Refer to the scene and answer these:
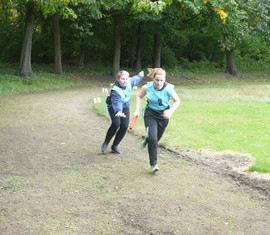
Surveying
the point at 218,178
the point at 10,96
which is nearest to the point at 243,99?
the point at 10,96

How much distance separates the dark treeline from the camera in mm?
27984

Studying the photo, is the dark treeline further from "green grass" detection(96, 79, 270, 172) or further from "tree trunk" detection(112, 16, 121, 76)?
"green grass" detection(96, 79, 270, 172)

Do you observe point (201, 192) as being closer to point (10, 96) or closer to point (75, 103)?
point (75, 103)

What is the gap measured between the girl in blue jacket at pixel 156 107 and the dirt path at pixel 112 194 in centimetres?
46

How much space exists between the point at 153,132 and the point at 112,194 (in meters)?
1.53

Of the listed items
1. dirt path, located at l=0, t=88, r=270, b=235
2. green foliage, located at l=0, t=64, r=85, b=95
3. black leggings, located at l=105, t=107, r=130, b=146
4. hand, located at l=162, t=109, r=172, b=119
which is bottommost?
green foliage, located at l=0, t=64, r=85, b=95

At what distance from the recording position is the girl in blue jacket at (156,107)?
23.2 feet

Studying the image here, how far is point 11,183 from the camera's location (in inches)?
255

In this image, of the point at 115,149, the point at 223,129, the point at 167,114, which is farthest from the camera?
the point at 223,129

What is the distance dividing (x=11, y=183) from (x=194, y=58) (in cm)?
3998

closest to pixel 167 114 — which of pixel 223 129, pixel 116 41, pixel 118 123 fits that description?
Result: pixel 118 123

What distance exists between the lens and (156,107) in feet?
24.0

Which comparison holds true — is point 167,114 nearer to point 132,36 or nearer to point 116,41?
point 116,41

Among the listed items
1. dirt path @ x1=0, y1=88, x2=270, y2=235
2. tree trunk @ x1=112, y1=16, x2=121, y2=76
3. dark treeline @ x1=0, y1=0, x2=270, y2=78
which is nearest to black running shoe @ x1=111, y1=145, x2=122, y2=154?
dirt path @ x1=0, y1=88, x2=270, y2=235
